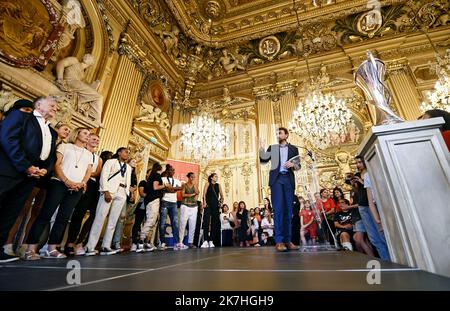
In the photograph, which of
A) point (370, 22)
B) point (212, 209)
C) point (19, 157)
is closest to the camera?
point (19, 157)

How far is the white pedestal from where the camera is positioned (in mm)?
970

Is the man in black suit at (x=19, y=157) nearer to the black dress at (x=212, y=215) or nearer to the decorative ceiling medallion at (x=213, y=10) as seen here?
the black dress at (x=212, y=215)

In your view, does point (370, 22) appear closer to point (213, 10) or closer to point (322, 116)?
point (322, 116)

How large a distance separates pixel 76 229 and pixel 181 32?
848 cm

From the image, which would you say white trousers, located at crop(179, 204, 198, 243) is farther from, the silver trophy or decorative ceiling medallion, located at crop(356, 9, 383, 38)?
decorative ceiling medallion, located at crop(356, 9, 383, 38)

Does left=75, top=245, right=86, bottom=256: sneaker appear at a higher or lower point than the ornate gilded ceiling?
lower

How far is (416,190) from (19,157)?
2448mm

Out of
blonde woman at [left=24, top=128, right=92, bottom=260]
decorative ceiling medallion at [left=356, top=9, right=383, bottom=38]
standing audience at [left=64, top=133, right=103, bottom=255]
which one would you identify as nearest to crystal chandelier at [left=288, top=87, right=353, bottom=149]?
decorative ceiling medallion at [left=356, top=9, right=383, bottom=38]

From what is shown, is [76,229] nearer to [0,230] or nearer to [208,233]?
[0,230]

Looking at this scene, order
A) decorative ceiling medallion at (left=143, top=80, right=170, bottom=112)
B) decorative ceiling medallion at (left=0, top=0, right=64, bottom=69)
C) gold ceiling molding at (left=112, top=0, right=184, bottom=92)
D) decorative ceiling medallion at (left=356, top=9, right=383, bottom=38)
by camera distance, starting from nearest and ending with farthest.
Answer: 1. decorative ceiling medallion at (left=0, top=0, right=64, bottom=69)
2. gold ceiling molding at (left=112, top=0, right=184, bottom=92)
3. decorative ceiling medallion at (left=143, top=80, right=170, bottom=112)
4. decorative ceiling medallion at (left=356, top=9, right=383, bottom=38)

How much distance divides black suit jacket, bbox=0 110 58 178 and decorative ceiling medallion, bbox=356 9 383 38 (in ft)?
31.3

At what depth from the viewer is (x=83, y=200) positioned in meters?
2.67

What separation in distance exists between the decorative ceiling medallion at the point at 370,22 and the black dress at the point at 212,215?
7.73 meters

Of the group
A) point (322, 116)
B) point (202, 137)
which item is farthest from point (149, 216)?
point (322, 116)
